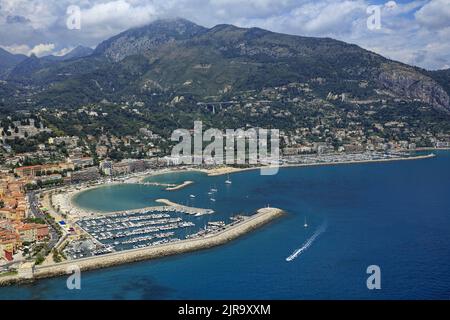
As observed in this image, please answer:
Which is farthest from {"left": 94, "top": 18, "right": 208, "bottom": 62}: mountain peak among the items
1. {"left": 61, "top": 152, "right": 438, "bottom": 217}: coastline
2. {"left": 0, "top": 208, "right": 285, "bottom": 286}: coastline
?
{"left": 0, "top": 208, "right": 285, "bottom": 286}: coastline

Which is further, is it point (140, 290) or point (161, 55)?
point (161, 55)

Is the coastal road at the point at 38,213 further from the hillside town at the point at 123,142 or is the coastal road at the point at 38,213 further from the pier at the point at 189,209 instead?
the pier at the point at 189,209

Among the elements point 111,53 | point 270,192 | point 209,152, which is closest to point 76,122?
point 209,152

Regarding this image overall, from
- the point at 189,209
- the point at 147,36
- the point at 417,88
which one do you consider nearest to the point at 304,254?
the point at 189,209

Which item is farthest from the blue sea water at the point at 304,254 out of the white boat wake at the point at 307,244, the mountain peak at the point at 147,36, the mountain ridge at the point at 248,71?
the mountain peak at the point at 147,36

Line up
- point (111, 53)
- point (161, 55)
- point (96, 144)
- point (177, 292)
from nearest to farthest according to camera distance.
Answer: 1. point (177, 292)
2. point (96, 144)
3. point (161, 55)
4. point (111, 53)
